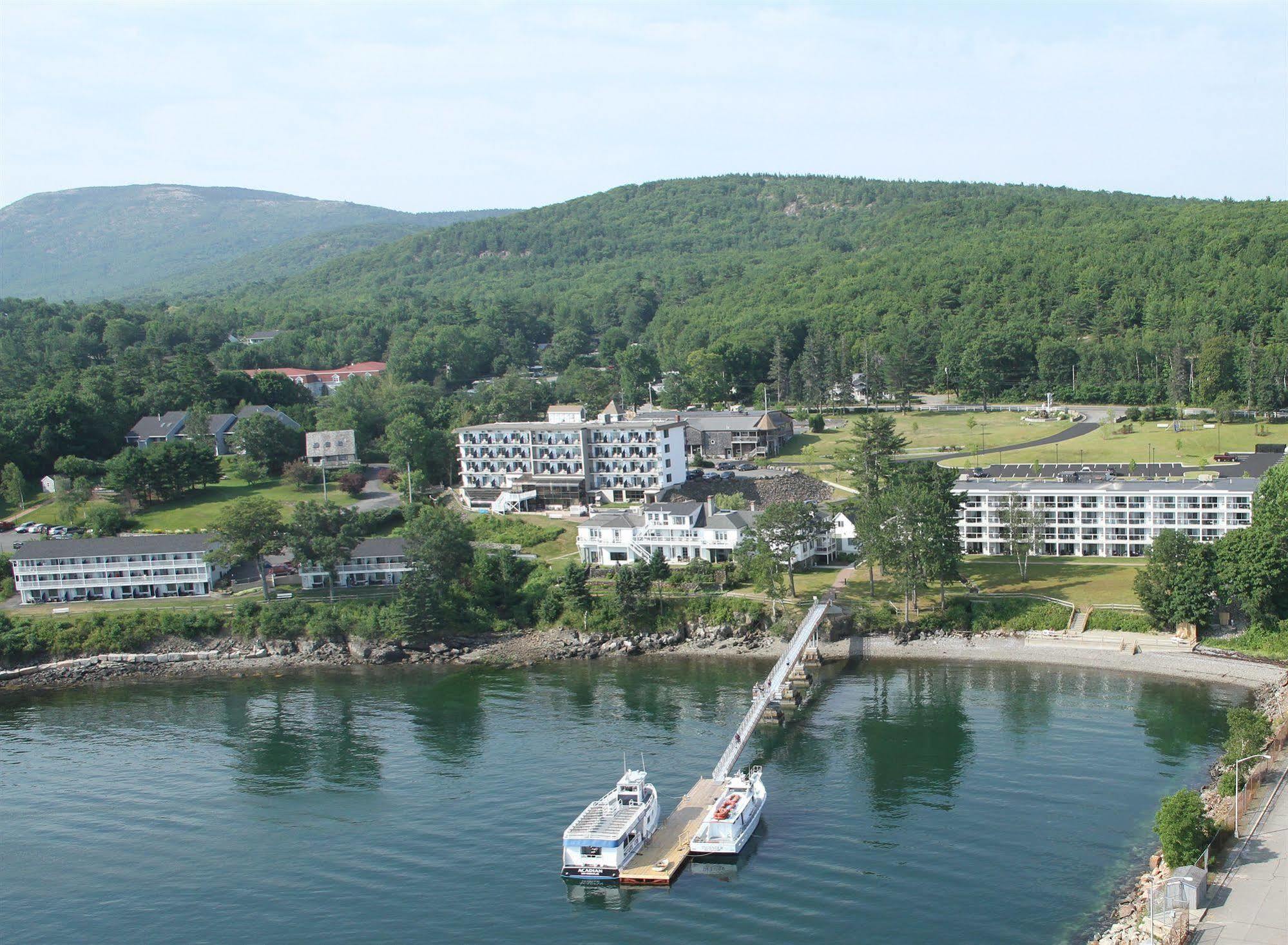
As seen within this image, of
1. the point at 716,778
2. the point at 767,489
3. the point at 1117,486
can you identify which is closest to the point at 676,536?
the point at 767,489

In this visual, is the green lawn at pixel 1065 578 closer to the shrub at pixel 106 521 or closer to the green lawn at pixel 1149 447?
the green lawn at pixel 1149 447

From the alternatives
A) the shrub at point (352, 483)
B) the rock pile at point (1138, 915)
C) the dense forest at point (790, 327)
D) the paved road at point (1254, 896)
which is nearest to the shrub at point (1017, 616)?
the paved road at point (1254, 896)

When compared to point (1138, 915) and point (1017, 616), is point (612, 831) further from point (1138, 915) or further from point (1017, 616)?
point (1017, 616)

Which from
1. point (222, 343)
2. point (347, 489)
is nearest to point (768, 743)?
point (347, 489)

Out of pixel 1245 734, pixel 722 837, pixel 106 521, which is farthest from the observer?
pixel 106 521

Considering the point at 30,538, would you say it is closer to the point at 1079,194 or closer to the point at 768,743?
the point at 768,743

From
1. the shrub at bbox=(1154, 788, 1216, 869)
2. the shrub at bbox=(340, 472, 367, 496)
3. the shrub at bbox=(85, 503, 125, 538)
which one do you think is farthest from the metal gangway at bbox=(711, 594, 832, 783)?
the shrub at bbox=(85, 503, 125, 538)
